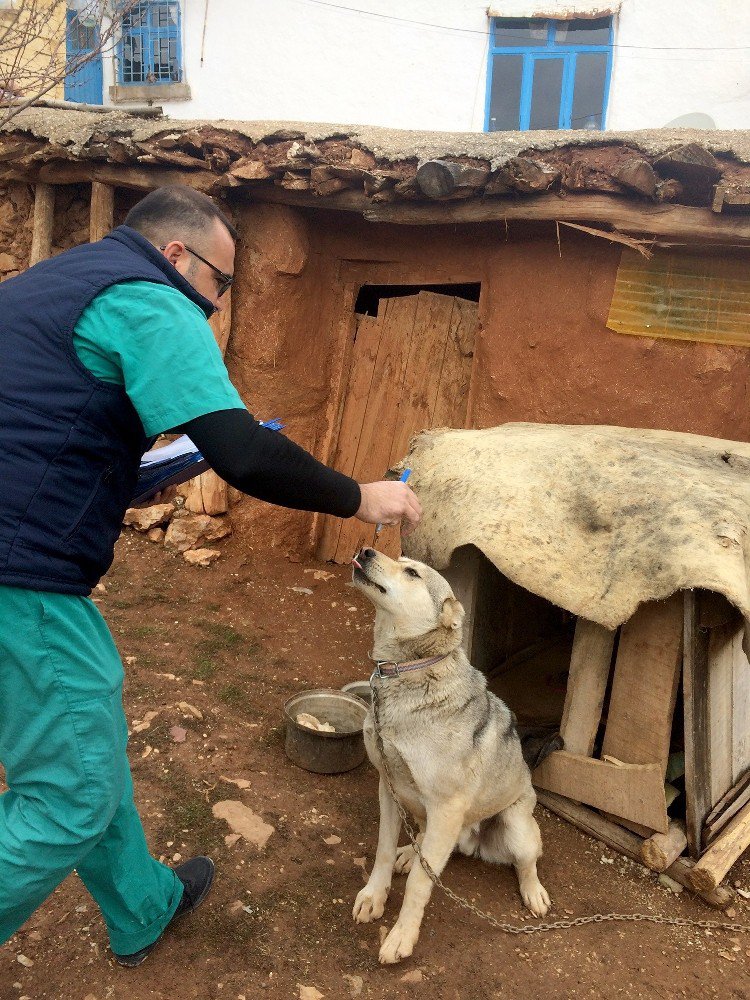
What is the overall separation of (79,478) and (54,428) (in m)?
0.15

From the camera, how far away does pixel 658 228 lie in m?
5.14

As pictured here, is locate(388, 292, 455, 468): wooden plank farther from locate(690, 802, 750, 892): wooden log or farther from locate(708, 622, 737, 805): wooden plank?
locate(690, 802, 750, 892): wooden log

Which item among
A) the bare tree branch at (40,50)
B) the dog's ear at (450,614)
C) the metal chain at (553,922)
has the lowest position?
the metal chain at (553,922)

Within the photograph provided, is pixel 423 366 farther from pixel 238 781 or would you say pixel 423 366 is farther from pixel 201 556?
pixel 238 781

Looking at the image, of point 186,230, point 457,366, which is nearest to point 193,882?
point 186,230

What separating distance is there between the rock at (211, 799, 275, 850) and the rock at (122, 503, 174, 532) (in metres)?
3.75

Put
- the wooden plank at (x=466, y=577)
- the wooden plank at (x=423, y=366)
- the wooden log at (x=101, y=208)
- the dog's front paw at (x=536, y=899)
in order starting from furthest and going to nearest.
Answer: the wooden log at (x=101, y=208) < the wooden plank at (x=423, y=366) < the wooden plank at (x=466, y=577) < the dog's front paw at (x=536, y=899)

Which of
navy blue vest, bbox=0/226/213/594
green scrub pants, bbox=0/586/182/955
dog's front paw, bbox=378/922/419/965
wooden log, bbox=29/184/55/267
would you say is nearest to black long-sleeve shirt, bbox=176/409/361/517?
navy blue vest, bbox=0/226/213/594

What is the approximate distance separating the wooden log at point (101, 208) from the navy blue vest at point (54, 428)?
5.37 m

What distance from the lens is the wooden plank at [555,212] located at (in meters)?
5.00

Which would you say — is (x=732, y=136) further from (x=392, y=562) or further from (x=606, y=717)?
(x=392, y=562)

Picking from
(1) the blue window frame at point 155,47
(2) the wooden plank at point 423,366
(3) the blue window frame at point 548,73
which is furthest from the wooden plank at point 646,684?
(1) the blue window frame at point 155,47

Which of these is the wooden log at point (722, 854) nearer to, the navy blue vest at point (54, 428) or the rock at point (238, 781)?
the rock at point (238, 781)

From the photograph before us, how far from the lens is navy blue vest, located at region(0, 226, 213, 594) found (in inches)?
80.4
